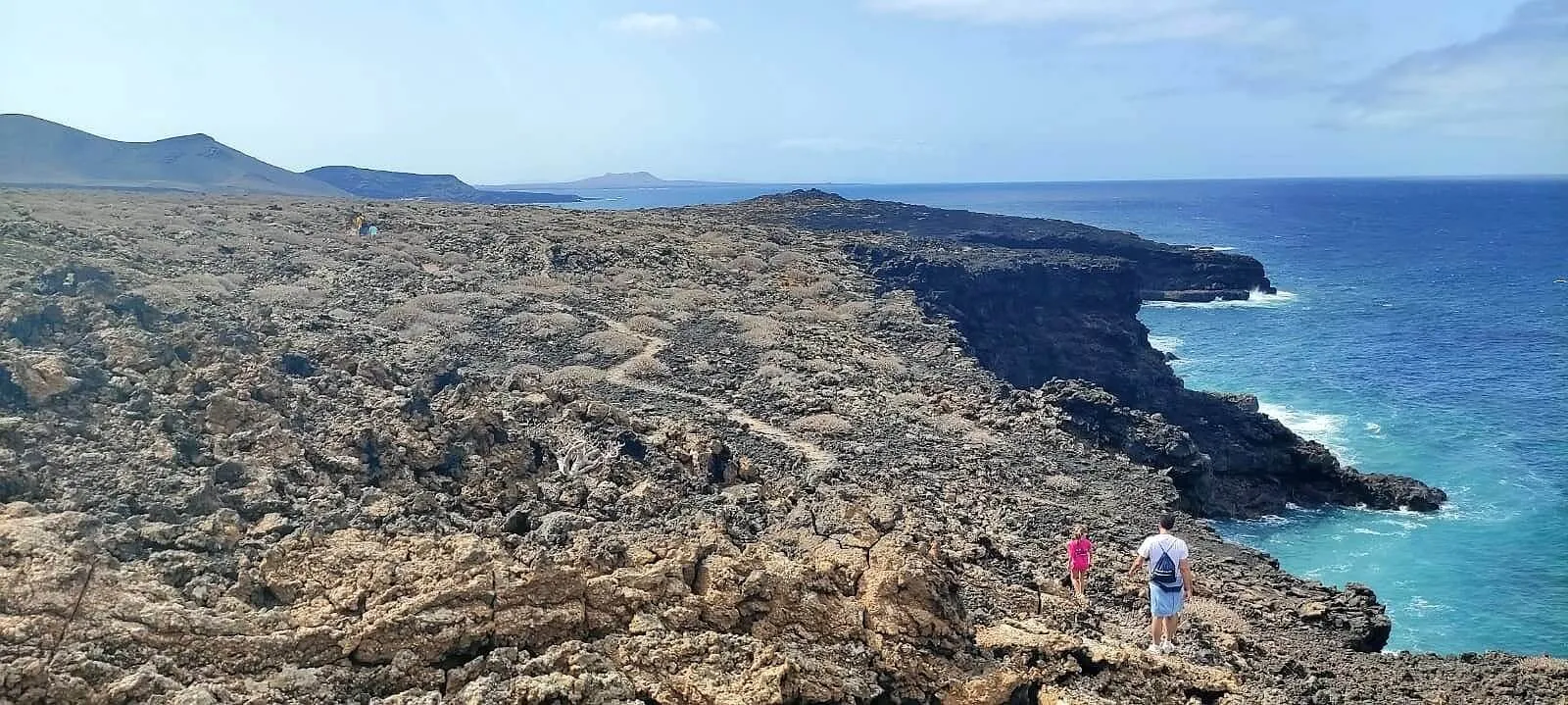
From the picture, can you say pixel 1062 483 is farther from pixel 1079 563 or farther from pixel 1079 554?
pixel 1079 563

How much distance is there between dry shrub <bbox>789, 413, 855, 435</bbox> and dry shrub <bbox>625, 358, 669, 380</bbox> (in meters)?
3.87

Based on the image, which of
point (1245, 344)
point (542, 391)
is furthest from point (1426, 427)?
point (542, 391)

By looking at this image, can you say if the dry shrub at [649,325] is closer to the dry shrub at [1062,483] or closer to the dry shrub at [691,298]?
the dry shrub at [691,298]

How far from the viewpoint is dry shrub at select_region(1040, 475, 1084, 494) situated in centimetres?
1782

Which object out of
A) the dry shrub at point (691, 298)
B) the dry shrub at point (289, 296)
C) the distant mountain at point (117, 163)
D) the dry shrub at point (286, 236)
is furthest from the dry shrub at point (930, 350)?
the distant mountain at point (117, 163)

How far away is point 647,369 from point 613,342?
7.11 feet

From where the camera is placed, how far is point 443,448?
12180mm

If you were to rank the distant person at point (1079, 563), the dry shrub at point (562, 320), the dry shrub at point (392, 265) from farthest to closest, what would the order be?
the dry shrub at point (392, 265) → the dry shrub at point (562, 320) → the distant person at point (1079, 563)

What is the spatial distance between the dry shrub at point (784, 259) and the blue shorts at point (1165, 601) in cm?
2654

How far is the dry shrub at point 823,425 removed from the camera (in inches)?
747

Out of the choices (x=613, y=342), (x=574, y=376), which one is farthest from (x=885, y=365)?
(x=574, y=376)

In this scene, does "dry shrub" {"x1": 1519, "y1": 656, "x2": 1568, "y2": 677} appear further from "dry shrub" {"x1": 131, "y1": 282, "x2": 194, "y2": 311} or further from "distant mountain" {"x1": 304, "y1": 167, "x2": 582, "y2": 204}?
"distant mountain" {"x1": 304, "y1": 167, "x2": 582, "y2": 204}

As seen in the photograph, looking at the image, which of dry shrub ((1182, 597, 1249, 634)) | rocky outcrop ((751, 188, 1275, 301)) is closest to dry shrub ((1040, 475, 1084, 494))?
dry shrub ((1182, 597, 1249, 634))

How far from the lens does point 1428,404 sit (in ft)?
123
